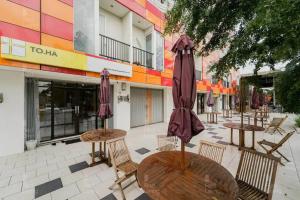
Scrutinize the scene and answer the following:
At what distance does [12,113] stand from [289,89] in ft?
25.5

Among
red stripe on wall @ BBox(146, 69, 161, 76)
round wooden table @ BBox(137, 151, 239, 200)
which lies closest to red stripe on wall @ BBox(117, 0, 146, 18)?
red stripe on wall @ BBox(146, 69, 161, 76)

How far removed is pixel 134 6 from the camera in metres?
7.31

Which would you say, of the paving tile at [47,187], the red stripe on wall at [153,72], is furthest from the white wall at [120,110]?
the paving tile at [47,187]

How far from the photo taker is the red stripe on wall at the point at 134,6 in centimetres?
688

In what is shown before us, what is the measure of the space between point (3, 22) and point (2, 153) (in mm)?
3657

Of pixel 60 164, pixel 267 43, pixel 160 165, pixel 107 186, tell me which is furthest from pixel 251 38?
pixel 60 164

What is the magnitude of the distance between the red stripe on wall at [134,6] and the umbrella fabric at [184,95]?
20.3 ft

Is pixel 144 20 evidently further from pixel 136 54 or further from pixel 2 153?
pixel 2 153

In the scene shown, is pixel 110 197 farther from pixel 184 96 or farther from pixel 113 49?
pixel 113 49

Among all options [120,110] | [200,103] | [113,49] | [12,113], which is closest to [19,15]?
[12,113]

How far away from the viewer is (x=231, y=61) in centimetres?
390

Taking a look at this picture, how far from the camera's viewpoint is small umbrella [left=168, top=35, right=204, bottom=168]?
2.00m

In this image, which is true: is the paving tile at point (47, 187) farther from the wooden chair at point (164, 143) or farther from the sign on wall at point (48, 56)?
the sign on wall at point (48, 56)

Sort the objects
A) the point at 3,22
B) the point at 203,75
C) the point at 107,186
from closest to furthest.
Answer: the point at 107,186
the point at 3,22
the point at 203,75
